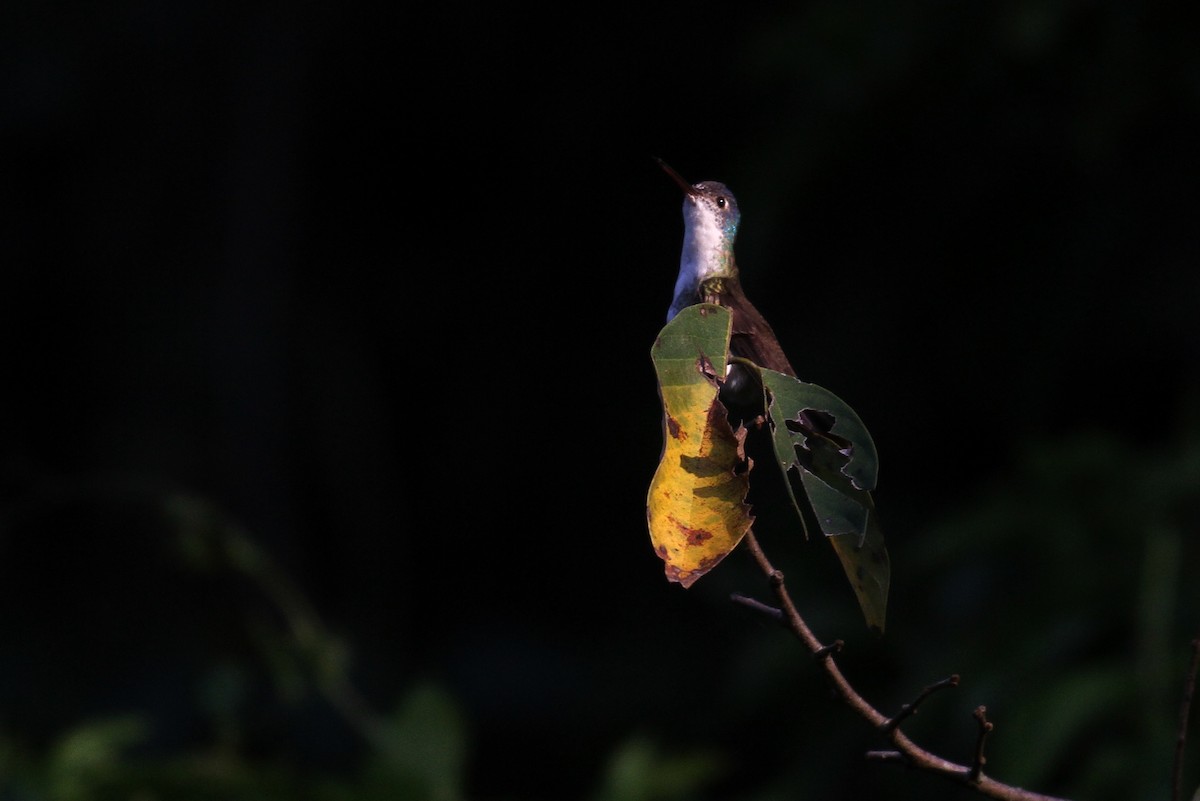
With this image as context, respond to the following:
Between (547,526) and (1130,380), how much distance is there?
13.0 feet

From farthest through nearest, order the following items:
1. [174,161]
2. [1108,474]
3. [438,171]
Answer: [438,171]
[174,161]
[1108,474]

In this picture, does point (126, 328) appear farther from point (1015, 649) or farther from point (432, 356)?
point (1015, 649)

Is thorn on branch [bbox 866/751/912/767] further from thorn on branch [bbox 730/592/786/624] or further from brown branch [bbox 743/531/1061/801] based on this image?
thorn on branch [bbox 730/592/786/624]

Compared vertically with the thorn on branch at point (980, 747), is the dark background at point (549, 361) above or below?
above

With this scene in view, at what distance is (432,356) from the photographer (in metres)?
8.66

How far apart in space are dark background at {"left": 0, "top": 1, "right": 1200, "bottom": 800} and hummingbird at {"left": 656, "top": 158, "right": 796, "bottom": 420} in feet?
5.29

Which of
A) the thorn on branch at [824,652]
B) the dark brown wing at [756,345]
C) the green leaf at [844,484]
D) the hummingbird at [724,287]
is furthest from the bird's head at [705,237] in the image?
the thorn on branch at [824,652]

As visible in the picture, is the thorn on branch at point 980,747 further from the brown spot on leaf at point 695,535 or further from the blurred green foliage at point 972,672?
the blurred green foliage at point 972,672

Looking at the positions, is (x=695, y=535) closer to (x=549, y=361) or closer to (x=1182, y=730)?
(x=1182, y=730)

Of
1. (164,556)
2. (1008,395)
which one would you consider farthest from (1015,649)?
(164,556)

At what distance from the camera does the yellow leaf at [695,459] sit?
4.42 feet

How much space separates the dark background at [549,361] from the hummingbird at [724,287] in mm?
1612

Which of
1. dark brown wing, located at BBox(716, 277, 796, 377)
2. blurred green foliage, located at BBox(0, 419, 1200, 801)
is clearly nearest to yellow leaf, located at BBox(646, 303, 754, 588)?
dark brown wing, located at BBox(716, 277, 796, 377)

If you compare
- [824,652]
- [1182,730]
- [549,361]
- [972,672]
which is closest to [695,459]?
[824,652]
